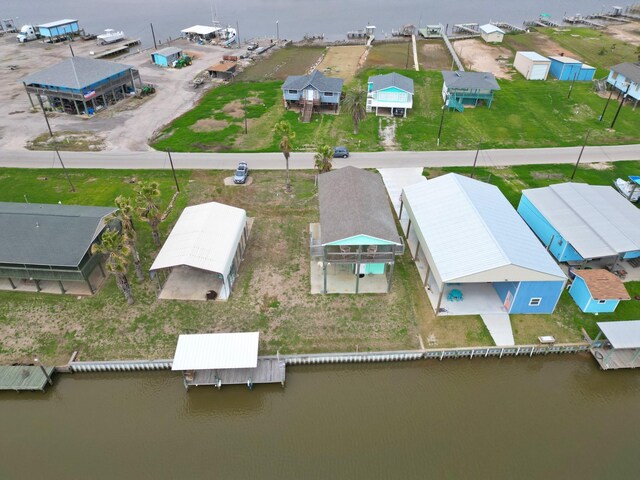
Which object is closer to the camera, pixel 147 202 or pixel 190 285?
pixel 147 202

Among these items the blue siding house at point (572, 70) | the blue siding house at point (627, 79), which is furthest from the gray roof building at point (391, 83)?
the blue siding house at point (627, 79)

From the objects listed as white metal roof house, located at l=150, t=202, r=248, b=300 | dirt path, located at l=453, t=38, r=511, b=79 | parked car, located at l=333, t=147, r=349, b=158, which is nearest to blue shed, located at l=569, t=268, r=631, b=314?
white metal roof house, located at l=150, t=202, r=248, b=300

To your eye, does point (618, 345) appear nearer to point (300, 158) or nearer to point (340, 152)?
point (340, 152)

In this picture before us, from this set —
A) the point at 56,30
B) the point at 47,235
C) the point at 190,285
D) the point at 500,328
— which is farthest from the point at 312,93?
the point at 56,30

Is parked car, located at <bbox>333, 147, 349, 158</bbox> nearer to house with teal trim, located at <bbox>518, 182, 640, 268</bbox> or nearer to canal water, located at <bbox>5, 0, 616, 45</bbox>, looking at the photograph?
house with teal trim, located at <bbox>518, 182, 640, 268</bbox>

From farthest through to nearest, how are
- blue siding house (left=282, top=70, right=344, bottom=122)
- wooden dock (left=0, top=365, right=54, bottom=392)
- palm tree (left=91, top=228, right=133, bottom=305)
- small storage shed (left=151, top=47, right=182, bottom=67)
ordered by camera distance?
small storage shed (left=151, top=47, right=182, bottom=67) → blue siding house (left=282, top=70, right=344, bottom=122) → palm tree (left=91, top=228, right=133, bottom=305) → wooden dock (left=0, top=365, right=54, bottom=392)
